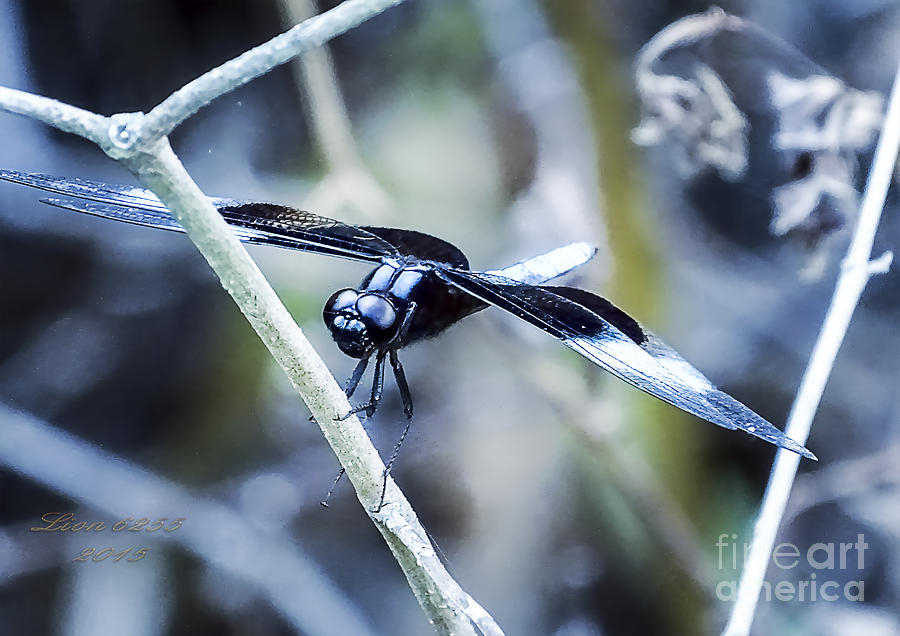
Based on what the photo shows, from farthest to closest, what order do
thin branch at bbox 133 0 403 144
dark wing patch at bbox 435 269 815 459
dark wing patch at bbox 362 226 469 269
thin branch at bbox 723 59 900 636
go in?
thin branch at bbox 723 59 900 636
dark wing patch at bbox 362 226 469 269
dark wing patch at bbox 435 269 815 459
thin branch at bbox 133 0 403 144

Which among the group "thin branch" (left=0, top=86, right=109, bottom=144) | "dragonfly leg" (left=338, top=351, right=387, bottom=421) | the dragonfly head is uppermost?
"thin branch" (left=0, top=86, right=109, bottom=144)

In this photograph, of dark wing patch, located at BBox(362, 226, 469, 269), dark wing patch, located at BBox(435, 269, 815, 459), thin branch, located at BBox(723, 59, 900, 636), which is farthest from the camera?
thin branch, located at BBox(723, 59, 900, 636)

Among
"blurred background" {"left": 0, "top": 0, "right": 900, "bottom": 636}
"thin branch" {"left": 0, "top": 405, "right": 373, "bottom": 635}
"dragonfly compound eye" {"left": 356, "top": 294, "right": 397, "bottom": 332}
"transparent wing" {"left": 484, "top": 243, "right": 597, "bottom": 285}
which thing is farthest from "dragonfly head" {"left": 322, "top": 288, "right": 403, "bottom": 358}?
"thin branch" {"left": 0, "top": 405, "right": 373, "bottom": 635}

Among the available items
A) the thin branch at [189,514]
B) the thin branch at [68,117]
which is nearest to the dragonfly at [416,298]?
the thin branch at [68,117]

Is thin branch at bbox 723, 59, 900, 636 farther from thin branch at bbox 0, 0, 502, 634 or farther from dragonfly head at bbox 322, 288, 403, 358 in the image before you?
dragonfly head at bbox 322, 288, 403, 358

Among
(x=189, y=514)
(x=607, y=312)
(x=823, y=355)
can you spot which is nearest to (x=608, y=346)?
(x=607, y=312)

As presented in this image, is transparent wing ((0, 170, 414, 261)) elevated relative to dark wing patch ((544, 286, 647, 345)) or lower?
lower
